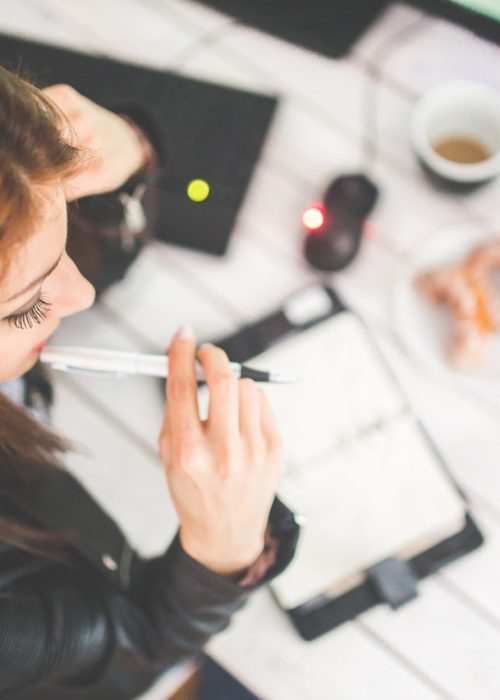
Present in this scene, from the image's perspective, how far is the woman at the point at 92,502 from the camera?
0.52m

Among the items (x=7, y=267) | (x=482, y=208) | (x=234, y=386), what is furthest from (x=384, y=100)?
(x=7, y=267)

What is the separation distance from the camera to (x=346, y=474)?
77cm

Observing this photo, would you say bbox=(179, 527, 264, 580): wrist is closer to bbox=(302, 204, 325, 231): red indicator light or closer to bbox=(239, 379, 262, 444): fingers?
bbox=(239, 379, 262, 444): fingers

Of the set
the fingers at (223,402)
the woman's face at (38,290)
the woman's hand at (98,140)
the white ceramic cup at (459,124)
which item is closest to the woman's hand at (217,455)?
the fingers at (223,402)

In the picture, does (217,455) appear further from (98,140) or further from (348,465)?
(98,140)

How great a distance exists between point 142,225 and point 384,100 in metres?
0.34

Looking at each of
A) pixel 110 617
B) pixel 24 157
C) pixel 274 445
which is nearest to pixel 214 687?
pixel 110 617

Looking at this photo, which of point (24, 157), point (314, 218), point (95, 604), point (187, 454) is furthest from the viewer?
point (314, 218)

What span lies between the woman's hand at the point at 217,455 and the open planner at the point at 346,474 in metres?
0.13

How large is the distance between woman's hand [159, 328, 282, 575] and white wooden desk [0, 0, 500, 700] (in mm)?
164

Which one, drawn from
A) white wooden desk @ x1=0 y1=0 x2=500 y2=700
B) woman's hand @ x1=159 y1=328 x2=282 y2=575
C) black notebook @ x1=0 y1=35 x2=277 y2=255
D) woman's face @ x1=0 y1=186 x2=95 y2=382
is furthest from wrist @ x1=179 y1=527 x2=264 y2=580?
black notebook @ x1=0 y1=35 x2=277 y2=255

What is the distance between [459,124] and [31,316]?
0.52 meters

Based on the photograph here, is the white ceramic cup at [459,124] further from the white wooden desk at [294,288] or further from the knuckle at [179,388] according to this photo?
the knuckle at [179,388]

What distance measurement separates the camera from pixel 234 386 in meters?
0.61
